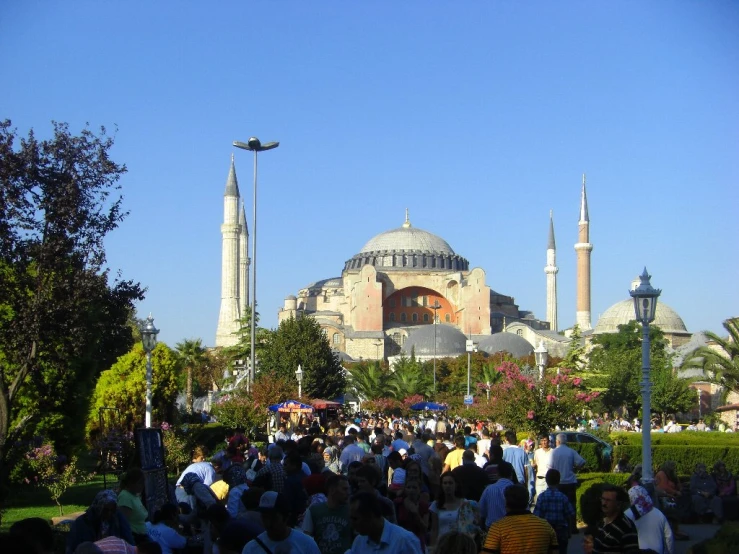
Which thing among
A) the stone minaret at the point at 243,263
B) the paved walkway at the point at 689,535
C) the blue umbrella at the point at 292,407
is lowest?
the paved walkway at the point at 689,535

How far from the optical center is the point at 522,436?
67.8 ft

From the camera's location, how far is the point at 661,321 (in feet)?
299

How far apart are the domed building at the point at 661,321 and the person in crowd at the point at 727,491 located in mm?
75945

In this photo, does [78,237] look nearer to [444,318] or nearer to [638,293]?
[638,293]

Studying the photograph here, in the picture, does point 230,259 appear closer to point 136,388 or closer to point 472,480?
point 136,388

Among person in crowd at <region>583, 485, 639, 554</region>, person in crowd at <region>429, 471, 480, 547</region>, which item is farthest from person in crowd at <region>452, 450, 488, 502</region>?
person in crowd at <region>583, 485, 639, 554</region>

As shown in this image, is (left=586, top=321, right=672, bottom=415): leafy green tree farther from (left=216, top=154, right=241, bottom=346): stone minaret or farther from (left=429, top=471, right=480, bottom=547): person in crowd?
(left=429, top=471, right=480, bottom=547): person in crowd

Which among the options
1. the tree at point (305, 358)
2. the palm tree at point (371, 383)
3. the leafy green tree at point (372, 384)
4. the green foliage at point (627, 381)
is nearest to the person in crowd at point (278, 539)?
the green foliage at point (627, 381)

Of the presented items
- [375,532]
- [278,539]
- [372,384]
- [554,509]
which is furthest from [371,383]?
[375,532]

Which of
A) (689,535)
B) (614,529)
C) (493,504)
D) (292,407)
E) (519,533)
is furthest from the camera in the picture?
(292,407)

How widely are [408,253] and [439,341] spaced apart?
20.7m

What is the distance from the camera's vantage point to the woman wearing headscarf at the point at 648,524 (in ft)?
19.9

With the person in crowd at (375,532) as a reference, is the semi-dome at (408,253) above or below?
above

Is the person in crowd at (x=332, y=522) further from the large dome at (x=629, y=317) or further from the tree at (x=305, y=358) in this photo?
the large dome at (x=629, y=317)
